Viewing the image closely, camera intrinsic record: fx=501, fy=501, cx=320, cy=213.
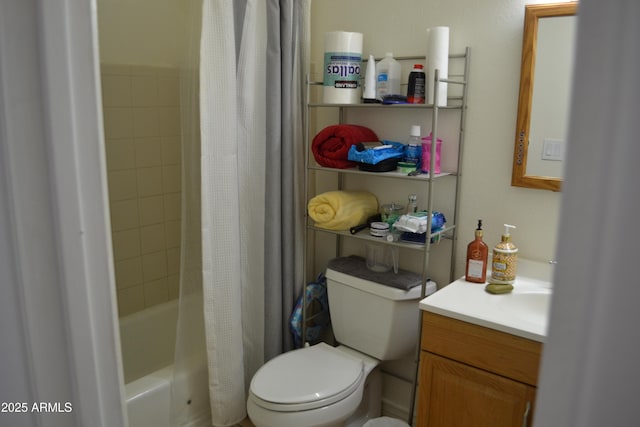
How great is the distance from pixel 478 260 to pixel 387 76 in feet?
2.64

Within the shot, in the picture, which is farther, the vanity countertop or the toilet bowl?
the toilet bowl

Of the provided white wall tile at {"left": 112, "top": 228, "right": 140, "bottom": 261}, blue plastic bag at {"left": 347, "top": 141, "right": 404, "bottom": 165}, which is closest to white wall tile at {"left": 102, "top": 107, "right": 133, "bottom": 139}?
white wall tile at {"left": 112, "top": 228, "right": 140, "bottom": 261}

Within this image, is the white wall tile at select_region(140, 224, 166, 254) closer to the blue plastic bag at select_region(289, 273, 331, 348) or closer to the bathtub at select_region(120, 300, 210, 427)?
the bathtub at select_region(120, 300, 210, 427)

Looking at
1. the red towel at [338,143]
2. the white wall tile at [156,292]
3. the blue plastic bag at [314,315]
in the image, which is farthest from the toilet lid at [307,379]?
the white wall tile at [156,292]

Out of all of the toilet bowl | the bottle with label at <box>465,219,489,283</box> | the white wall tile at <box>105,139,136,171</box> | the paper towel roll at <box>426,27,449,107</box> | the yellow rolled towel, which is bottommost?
the toilet bowl

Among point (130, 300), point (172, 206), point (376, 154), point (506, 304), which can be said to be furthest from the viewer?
point (172, 206)

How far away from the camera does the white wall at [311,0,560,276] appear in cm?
181

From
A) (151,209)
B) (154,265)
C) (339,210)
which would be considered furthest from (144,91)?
(339,210)

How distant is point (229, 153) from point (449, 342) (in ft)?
3.54

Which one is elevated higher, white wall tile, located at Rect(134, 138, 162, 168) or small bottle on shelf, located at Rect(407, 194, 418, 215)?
white wall tile, located at Rect(134, 138, 162, 168)

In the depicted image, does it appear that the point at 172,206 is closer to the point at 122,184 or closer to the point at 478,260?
the point at 122,184

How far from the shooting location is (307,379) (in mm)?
1895

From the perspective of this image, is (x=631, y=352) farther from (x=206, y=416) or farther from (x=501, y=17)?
(x=206, y=416)

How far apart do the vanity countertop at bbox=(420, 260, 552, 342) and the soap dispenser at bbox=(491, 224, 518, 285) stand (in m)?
0.04
